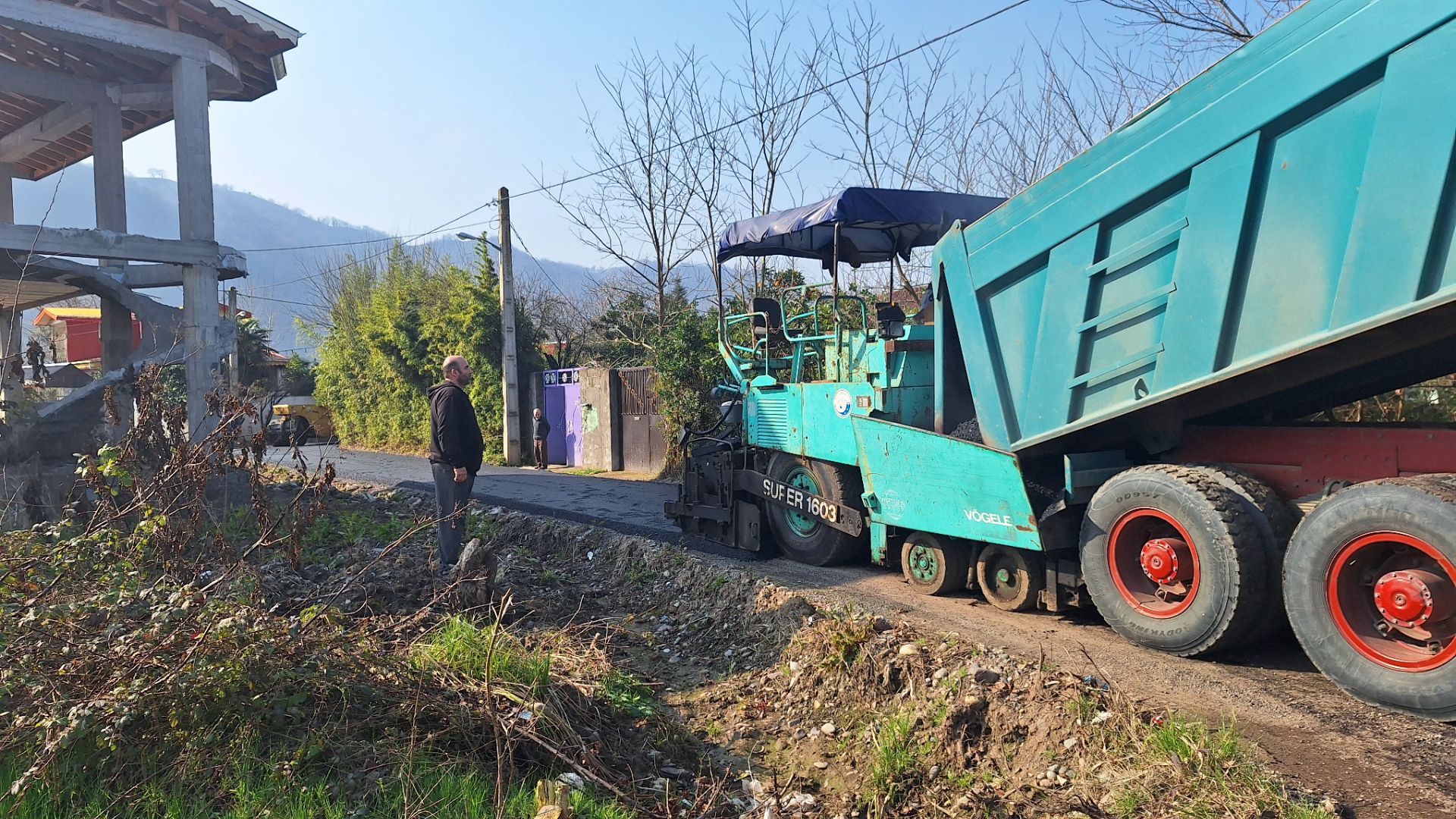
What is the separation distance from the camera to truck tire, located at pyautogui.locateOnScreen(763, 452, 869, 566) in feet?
23.2

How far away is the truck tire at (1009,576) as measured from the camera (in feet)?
18.1

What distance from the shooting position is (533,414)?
19.2m

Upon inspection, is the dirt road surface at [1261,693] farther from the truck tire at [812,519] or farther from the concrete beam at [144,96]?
the concrete beam at [144,96]

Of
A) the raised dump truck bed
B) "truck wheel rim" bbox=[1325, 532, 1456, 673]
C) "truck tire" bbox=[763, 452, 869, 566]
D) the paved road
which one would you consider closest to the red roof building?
the paved road

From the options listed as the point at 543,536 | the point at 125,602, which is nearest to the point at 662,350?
the point at 543,536

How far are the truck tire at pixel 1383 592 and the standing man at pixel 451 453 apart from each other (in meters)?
5.34

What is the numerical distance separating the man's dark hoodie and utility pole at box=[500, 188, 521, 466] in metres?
11.0

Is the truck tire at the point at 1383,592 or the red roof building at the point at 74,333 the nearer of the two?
the truck tire at the point at 1383,592

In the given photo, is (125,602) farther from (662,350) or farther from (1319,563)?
(662,350)

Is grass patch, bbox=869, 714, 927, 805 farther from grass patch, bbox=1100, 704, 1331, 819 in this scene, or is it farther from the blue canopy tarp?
the blue canopy tarp

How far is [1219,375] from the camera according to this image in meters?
4.23

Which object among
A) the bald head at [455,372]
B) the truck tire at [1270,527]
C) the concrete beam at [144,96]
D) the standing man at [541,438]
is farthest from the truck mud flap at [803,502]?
the standing man at [541,438]

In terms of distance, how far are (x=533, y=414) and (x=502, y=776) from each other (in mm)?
15871

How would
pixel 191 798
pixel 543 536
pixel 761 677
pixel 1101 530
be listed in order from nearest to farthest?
1. pixel 191 798
2. pixel 1101 530
3. pixel 761 677
4. pixel 543 536
